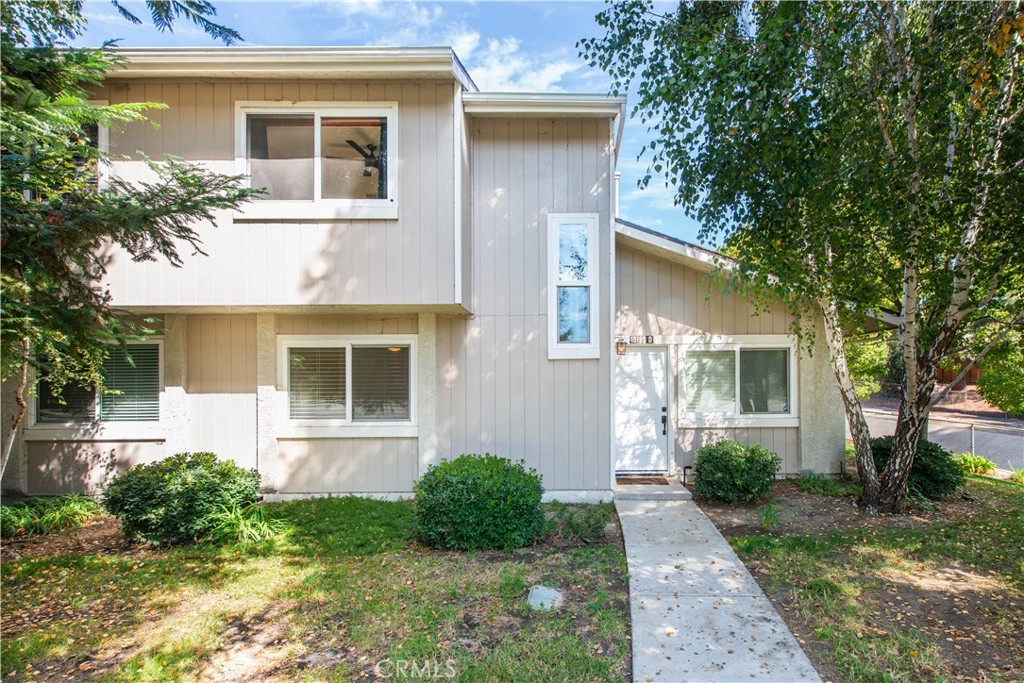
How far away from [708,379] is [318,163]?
266 inches

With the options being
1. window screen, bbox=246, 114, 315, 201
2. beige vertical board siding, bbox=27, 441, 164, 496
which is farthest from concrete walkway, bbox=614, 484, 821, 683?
beige vertical board siding, bbox=27, 441, 164, 496

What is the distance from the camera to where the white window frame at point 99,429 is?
710 cm

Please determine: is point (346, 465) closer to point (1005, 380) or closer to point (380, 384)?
point (380, 384)

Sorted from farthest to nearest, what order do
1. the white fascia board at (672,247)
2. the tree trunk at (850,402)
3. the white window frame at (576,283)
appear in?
the white fascia board at (672,247) → the white window frame at (576,283) → the tree trunk at (850,402)

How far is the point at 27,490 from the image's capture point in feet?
23.3

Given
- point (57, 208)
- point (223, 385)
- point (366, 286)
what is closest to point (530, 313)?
point (366, 286)

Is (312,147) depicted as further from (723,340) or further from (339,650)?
(723,340)

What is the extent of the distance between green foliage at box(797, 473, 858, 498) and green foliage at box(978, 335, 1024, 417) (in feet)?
11.9

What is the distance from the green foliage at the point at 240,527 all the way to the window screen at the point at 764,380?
7210mm

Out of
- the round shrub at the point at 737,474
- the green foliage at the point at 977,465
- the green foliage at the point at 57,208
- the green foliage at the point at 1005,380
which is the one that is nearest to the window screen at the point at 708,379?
the round shrub at the point at 737,474

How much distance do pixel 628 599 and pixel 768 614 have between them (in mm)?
1120

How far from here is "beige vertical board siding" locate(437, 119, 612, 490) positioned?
7078 millimetres

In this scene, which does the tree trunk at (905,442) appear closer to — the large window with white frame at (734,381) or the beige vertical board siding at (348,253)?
the large window with white frame at (734,381)

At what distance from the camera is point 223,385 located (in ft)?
23.6
